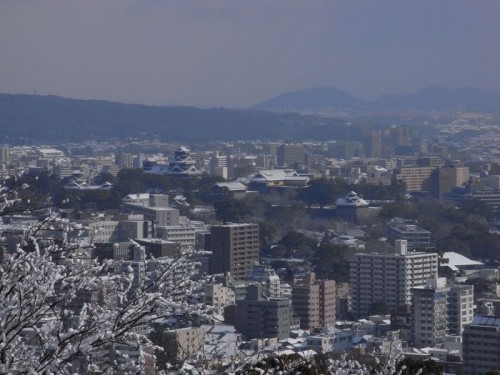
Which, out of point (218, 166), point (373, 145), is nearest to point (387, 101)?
point (373, 145)

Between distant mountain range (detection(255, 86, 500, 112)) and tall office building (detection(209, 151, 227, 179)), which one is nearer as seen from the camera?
tall office building (detection(209, 151, 227, 179))

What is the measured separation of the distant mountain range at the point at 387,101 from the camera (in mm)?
107812

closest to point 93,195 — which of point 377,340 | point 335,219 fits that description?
point 335,219

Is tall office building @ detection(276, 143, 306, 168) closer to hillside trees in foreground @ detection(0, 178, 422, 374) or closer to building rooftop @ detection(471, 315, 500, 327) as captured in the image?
building rooftop @ detection(471, 315, 500, 327)

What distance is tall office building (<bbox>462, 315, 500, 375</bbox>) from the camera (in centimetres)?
1201

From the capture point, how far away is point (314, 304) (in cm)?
1691

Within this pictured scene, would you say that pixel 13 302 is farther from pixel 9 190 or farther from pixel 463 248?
pixel 463 248

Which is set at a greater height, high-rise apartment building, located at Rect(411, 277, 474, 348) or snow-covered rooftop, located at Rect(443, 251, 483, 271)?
high-rise apartment building, located at Rect(411, 277, 474, 348)

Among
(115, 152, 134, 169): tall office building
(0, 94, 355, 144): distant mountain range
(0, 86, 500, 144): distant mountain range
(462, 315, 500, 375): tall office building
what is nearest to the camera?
(462, 315, 500, 375): tall office building

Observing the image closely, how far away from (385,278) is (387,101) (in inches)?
3867

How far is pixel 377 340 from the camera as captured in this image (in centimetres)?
1357

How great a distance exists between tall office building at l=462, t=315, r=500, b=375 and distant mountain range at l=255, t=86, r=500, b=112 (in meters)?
91.3

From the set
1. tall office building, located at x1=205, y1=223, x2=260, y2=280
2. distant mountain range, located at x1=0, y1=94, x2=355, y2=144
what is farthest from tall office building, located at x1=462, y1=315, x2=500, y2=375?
distant mountain range, located at x1=0, y1=94, x2=355, y2=144

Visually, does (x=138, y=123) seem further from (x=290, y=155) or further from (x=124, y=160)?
(x=124, y=160)
